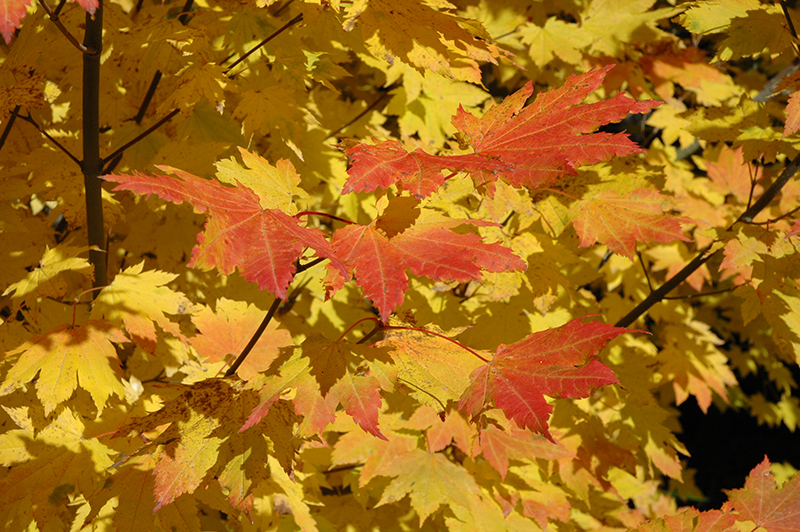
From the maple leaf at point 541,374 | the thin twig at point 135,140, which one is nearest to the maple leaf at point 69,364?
the thin twig at point 135,140

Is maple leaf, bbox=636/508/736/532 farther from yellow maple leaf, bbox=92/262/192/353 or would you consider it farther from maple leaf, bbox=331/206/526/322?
yellow maple leaf, bbox=92/262/192/353

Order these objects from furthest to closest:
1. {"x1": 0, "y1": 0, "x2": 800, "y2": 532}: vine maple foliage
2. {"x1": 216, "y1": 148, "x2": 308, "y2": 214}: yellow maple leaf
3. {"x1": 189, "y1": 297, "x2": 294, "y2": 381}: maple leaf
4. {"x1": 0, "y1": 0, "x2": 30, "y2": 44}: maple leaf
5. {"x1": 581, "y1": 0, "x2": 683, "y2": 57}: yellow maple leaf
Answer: {"x1": 581, "y1": 0, "x2": 683, "y2": 57}: yellow maple leaf, {"x1": 189, "y1": 297, "x2": 294, "y2": 381}: maple leaf, {"x1": 216, "y1": 148, "x2": 308, "y2": 214}: yellow maple leaf, {"x1": 0, "y1": 0, "x2": 800, "y2": 532}: vine maple foliage, {"x1": 0, "y1": 0, "x2": 30, "y2": 44}: maple leaf

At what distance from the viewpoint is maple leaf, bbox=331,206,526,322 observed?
110 cm

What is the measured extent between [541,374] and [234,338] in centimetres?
105

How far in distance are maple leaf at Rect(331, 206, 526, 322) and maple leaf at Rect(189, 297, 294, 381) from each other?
26.8 inches

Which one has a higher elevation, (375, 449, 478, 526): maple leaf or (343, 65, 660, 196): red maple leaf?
(343, 65, 660, 196): red maple leaf

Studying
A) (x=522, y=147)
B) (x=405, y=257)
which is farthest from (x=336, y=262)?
(x=522, y=147)

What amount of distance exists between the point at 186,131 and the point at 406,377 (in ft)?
4.82

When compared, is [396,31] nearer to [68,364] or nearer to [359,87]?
[68,364]

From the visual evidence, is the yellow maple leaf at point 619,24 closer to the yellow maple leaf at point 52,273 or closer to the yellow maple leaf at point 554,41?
the yellow maple leaf at point 554,41

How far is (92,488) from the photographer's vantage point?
1.71 m

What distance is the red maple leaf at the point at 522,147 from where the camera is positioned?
3.94 ft

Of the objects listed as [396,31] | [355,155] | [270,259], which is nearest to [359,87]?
[396,31]

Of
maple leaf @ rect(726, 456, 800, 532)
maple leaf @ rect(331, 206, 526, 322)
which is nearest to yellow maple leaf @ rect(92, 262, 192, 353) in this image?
maple leaf @ rect(331, 206, 526, 322)
